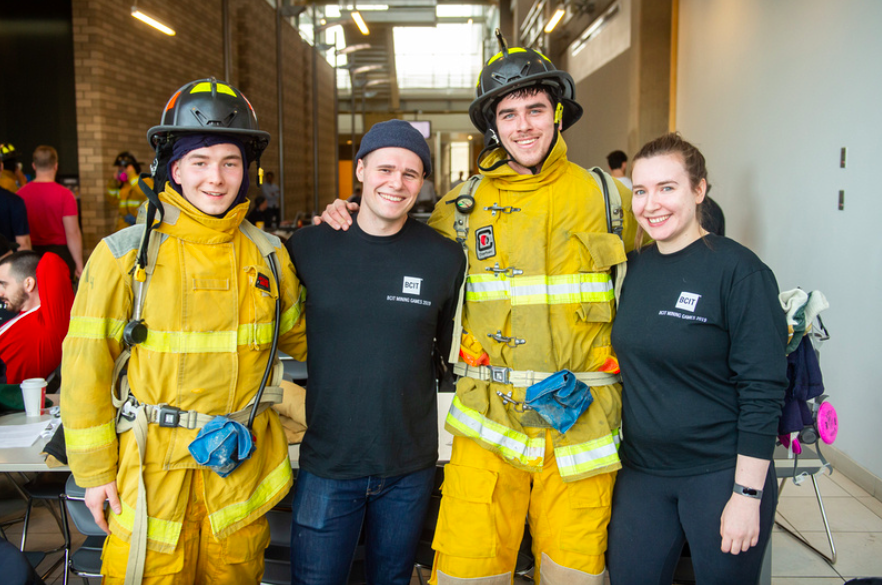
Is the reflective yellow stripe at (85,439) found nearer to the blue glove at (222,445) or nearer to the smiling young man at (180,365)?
the smiling young man at (180,365)

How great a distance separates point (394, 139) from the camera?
2.10 metres

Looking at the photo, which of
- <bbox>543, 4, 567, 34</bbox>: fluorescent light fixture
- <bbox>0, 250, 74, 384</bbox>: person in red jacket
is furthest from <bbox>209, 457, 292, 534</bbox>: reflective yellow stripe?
<bbox>543, 4, 567, 34</bbox>: fluorescent light fixture

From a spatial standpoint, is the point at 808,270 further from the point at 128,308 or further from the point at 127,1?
the point at 127,1

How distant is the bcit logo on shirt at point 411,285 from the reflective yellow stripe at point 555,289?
0.82 ft

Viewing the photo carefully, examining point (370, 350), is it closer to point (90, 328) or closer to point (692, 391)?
point (90, 328)

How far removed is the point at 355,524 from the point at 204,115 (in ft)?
4.22

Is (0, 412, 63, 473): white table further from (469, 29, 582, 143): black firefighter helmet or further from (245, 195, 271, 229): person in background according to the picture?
(245, 195, 271, 229): person in background

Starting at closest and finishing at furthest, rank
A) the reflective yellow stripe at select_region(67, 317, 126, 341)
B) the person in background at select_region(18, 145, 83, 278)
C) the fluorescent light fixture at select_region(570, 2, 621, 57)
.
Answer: the reflective yellow stripe at select_region(67, 317, 126, 341) → the person in background at select_region(18, 145, 83, 278) → the fluorescent light fixture at select_region(570, 2, 621, 57)

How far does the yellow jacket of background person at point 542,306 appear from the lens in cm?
208

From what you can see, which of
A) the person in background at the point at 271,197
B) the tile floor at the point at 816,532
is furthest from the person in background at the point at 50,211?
the person in background at the point at 271,197


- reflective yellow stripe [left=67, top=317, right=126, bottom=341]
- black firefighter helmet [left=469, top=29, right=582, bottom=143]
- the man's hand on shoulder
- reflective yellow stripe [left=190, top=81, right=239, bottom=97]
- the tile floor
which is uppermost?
black firefighter helmet [left=469, top=29, right=582, bottom=143]

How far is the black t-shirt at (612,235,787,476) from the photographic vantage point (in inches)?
72.7

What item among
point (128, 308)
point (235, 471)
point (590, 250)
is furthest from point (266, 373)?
point (590, 250)

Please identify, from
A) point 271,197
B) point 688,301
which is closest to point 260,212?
point 271,197
